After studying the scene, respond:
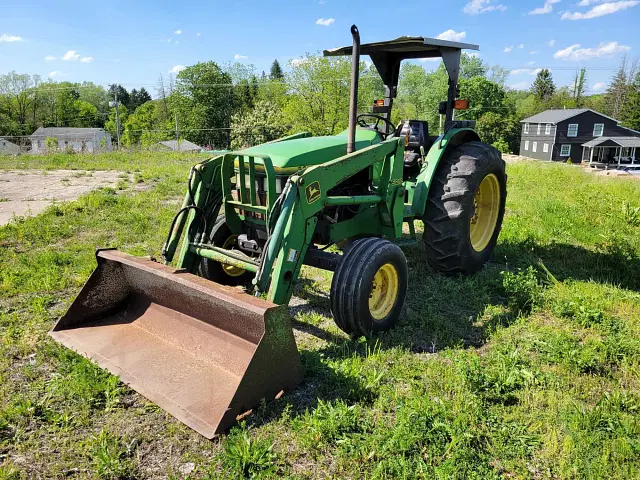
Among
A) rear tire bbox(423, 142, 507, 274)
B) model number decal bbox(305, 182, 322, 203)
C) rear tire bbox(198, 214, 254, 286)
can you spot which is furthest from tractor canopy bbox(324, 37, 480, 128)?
rear tire bbox(198, 214, 254, 286)

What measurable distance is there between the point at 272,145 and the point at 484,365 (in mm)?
2628

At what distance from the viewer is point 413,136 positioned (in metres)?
5.96

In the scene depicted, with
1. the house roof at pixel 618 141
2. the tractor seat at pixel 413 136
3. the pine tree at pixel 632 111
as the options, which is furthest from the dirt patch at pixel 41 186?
the pine tree at pixel 632 111

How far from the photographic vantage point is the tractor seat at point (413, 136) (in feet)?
19.4

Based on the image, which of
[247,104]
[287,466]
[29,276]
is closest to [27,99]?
[247,104]

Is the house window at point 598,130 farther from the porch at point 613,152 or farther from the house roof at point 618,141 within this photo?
the porch at point 613,152

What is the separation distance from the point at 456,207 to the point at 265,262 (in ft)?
7.98

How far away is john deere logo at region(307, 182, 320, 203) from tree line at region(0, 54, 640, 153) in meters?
28.2

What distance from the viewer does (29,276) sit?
5508 mm

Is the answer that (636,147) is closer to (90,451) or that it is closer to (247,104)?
(247,104)

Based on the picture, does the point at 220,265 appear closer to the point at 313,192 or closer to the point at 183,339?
the point at 183,339

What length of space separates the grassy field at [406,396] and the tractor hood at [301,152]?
1.43 m

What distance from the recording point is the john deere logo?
3.74 m

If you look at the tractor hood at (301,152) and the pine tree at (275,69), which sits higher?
the pine tree at (275,69)
